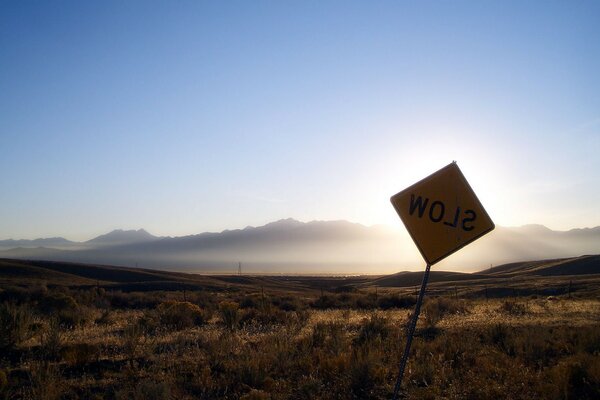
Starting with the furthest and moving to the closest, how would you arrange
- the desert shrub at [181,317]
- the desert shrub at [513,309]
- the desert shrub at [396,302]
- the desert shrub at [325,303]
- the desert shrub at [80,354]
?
1. the desert shrub at [396,302]
2. the desert shrub at [325,303]
3. the desert shrub at [513,309]
4. the desert shrub at [181,317]
5. the desert shrub at [80,354]

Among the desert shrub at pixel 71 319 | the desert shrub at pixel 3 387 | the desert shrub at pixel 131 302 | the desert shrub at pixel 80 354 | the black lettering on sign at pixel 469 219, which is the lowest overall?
the desert shrub at pixel 131 302

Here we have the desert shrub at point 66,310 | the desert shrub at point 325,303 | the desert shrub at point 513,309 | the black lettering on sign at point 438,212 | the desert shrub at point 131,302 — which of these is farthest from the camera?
the desert shrub at point 325,303

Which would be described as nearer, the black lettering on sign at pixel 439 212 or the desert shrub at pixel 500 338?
the black lettering on sign at pixel 439 212

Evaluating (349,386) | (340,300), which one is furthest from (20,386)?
(340,300)

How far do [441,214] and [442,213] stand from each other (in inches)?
0.8

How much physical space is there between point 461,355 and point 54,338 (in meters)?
8.50

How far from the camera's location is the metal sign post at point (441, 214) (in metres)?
7.31

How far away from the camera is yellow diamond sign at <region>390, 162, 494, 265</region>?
24.0 feet

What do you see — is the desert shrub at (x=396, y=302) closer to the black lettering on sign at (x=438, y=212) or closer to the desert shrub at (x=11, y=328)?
the desert shrub at (x=11, y=328)

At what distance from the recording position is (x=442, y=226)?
743 cm

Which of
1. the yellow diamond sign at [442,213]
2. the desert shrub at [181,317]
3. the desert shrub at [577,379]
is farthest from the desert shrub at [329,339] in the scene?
the desert shrub at [181,317]

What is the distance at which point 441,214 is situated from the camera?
7.47 metres

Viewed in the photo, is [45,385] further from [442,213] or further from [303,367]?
[442,213]

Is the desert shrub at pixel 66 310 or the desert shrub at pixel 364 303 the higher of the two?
the desert shrub at pixel 66 310
